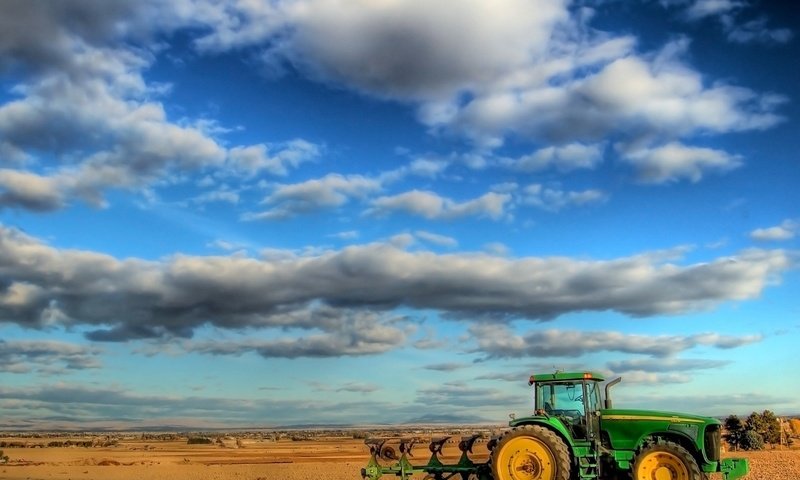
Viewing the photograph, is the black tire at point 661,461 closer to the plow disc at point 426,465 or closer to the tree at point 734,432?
the plow disc at point 426,465

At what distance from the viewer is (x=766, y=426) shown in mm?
46156

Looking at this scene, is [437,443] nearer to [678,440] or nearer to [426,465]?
[426,465]

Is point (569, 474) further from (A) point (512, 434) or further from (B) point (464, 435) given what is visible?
(B) point (464, 435)

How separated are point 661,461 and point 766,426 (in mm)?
Result: 35932

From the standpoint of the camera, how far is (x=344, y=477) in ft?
95.6

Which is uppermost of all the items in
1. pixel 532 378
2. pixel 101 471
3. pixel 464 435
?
pixel 532 378

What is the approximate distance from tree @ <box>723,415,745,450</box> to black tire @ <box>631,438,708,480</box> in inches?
1257

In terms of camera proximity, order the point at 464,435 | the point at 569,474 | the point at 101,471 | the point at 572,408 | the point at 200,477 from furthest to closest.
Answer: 1. the point at 101,471
2. the point at 200,477
3. the point at 464,435
4. the point at 572,408
5. the point at 569,474

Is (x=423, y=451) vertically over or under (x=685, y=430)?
under

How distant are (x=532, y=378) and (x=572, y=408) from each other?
123cm

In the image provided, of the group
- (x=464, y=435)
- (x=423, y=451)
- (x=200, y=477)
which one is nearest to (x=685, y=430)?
(x=464, y=435)

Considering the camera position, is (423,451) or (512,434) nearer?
(512,434)

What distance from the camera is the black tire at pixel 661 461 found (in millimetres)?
15898

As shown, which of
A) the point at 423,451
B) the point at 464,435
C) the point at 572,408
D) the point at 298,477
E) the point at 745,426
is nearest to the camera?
the point at 572,408
